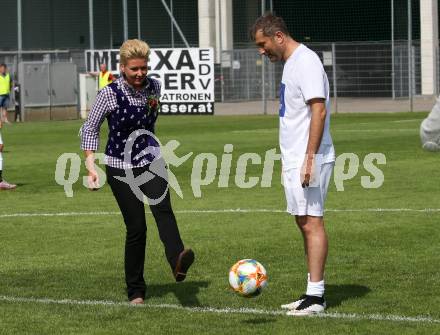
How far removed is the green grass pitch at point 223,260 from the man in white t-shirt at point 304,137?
0.44 m

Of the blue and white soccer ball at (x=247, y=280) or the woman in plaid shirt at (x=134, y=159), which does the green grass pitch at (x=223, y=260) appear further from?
the woman in plaid shirt at (x=134, y=159)

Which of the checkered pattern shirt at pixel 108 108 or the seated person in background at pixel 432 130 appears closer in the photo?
the seated person in background at pixel 432 130

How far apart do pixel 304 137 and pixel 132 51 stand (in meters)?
1.46

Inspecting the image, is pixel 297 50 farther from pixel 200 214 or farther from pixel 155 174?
pixel 200 214

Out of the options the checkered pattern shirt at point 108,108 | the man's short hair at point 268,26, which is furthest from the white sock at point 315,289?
the man's short hair at point 268,26

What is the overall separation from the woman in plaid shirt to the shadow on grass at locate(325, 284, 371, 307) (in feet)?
4.18

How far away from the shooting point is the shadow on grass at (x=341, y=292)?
379 inches

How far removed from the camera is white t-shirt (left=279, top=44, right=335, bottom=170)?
884 cm

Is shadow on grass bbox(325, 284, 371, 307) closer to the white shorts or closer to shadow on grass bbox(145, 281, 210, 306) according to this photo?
the white shorts

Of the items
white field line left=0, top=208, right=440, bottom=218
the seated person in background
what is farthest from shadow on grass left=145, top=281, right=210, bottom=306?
white field line left=0, top=208, right=440, bottom=218

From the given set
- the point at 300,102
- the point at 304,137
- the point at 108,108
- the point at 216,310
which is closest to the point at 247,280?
the point at 216,310

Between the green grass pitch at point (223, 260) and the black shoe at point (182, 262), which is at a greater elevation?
the black shoe at point (182, 262)

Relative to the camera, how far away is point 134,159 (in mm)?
9555

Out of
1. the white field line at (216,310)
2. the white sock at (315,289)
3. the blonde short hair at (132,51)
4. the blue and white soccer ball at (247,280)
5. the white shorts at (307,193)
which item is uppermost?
the blonde short hair at (132,51)
